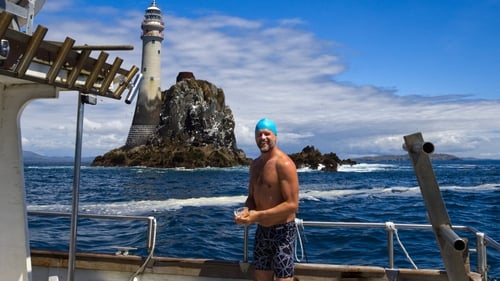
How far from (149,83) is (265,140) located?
262ft

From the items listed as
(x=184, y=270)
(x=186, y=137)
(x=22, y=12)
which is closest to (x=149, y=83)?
(x=186, y=137)

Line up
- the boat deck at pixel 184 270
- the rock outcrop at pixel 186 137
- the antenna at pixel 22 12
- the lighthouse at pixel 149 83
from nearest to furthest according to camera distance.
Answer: the antenna at pixel 22 12
the boat deck at pixel 184 270
the lighthouse at pixel 149 83
the rock outcrop at pixel 186 137

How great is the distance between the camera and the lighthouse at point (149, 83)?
80.1m

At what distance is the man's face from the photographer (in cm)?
369

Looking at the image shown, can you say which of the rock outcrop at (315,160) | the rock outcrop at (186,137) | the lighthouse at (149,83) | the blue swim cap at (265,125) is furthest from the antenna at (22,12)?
the rock outcrop at (315,160)

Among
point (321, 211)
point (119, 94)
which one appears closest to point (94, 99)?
point (119, 94)

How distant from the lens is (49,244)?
11.5m

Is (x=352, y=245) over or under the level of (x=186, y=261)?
under

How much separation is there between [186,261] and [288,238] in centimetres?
157

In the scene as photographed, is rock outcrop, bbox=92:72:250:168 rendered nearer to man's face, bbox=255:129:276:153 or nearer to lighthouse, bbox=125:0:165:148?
lighthouse, bbox=125:0:165:148

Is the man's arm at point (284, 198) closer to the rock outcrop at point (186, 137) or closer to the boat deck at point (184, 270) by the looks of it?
the boat deck at point (184, 270)

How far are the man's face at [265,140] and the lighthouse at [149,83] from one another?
77.4m

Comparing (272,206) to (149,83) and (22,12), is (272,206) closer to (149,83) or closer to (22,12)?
(22,12)

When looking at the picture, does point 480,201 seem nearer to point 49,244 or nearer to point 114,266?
point 49,244
